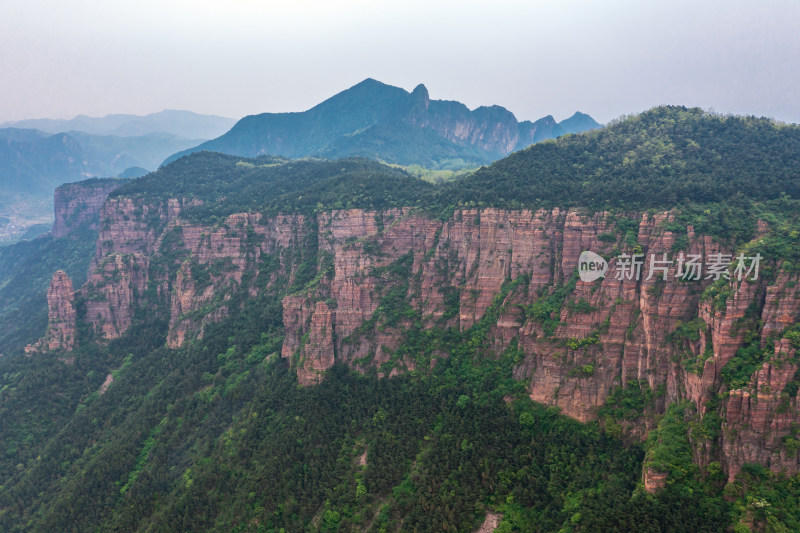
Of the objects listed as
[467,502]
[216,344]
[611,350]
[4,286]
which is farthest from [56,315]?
[611,350]

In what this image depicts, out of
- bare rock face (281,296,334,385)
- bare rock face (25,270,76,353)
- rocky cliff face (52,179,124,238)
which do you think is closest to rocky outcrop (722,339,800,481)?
bare rock face (281,296,334,385)

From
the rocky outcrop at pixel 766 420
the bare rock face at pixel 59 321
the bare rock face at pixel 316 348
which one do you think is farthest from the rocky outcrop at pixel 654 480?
the bare rock face at pixel 59 321

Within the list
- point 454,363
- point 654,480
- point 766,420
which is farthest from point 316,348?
point 766,420

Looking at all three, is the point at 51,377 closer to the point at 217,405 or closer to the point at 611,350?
the point at 217,405

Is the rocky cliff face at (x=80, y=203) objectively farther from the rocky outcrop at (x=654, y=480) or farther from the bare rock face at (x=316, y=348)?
the rocky outcrop at (x=654, y=480)

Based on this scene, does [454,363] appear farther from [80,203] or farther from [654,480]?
[80,203]

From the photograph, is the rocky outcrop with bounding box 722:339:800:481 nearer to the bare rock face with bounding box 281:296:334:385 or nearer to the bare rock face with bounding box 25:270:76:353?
the bare rock face with bounding box 281:296:334:385
